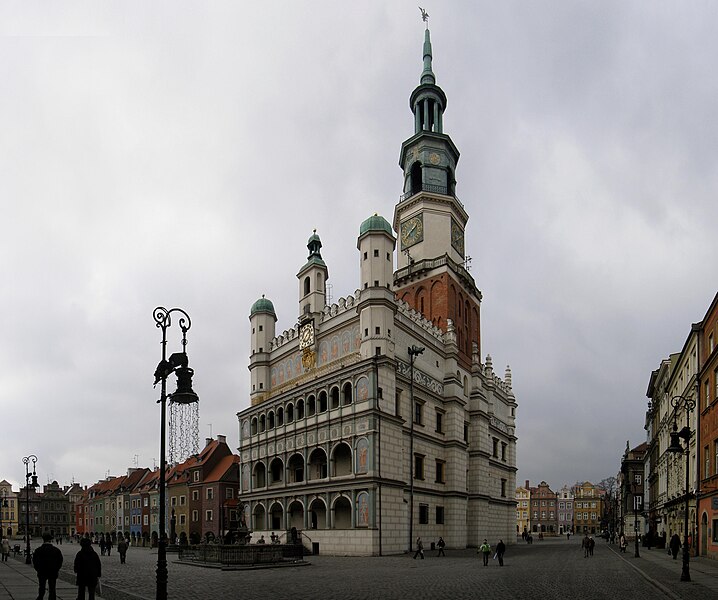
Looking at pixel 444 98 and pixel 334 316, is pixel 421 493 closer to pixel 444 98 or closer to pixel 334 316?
pixel 334 316

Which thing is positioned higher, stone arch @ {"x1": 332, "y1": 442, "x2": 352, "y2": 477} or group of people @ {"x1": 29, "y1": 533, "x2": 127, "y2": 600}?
→ group of people @ {"x1": 29, "y1": 533, "x2": 127, "y2": 600}

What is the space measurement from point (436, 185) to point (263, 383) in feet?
85.5

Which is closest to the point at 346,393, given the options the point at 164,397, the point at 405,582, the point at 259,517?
the point at 259,517

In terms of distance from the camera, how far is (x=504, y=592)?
23312mm

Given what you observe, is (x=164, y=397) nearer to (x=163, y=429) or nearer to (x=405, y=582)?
(x=163, y=429)

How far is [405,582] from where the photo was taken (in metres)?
27.0

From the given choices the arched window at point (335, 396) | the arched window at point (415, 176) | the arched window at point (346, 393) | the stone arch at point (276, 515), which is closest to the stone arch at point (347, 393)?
the arched window at point (346, 393)

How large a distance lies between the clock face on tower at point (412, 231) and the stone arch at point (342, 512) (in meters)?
Answer: 27.2

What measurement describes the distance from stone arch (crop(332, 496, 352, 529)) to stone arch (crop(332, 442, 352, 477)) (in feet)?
6.49

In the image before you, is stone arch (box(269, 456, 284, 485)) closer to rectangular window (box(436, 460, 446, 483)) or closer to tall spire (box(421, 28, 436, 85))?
rectangular window (box(436, 460, 446, 483))

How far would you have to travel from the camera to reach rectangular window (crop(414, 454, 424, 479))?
53.8 metres

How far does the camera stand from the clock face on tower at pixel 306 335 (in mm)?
57844

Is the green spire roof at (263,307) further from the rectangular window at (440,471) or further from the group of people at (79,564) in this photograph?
the group of people at (79,564)

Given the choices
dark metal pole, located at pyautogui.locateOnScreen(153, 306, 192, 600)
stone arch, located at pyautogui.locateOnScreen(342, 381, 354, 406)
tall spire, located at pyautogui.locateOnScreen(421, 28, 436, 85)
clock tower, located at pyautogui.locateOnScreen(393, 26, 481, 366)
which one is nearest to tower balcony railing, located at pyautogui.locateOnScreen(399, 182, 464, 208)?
clock tower, located at pyautogui.locateOnScreen(393, 26, 481, 366)
